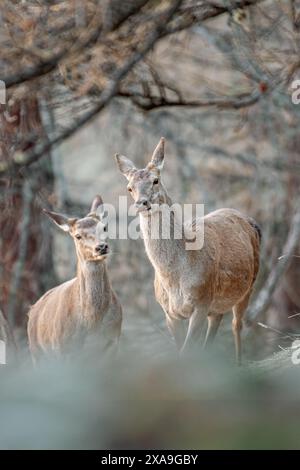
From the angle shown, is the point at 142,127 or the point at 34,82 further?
the point at 142,127

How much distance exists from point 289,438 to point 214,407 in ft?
1.71

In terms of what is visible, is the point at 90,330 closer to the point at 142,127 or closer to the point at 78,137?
the point at 142,127

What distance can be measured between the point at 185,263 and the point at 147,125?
7202mm

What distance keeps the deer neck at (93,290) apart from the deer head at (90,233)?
10 centimetres

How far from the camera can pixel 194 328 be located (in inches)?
383

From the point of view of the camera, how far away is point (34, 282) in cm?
1598

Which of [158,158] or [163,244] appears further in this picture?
[163,244]

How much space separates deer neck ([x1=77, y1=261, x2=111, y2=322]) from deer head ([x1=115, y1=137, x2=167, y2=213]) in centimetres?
66
